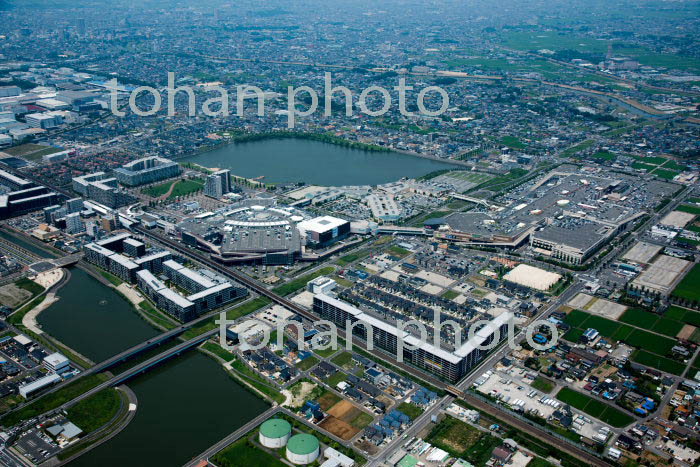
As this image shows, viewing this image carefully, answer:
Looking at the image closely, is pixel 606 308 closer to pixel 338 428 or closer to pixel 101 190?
pixel 338 428

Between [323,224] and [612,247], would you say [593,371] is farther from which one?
[323,224]

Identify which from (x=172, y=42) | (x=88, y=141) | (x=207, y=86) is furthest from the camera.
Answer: (x=172, y=42)

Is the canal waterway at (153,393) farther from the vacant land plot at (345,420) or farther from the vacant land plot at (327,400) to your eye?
the vacant land plot at (345,420)

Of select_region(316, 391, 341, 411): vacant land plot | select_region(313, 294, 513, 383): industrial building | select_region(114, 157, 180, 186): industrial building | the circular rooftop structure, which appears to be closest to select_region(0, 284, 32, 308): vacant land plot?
select_region(313, 294, 513, 383): industrial building

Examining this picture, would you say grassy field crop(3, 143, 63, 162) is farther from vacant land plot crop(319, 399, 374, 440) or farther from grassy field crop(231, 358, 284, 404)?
vacant land plot crop(319, 399, 374, 440)

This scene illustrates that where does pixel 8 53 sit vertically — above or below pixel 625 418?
above

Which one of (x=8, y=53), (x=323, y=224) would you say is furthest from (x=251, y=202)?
(x=8, y=53)
